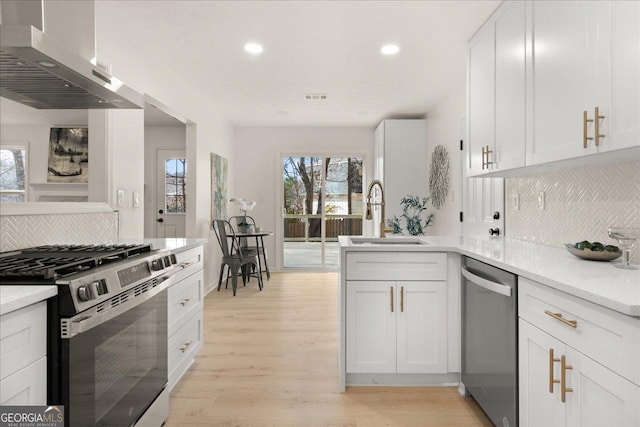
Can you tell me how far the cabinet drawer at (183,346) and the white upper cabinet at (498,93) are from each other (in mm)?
2212

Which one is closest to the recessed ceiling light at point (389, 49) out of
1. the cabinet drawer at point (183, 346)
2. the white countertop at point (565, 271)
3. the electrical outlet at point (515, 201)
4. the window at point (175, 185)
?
the electrical outlet at point (515, 201)

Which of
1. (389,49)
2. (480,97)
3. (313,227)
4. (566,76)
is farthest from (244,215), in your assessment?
(566,76)

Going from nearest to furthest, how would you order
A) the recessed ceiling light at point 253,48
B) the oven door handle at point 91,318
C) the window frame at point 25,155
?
the oven door handle at point 91,318 < the window frame at point 25,155 < the recessed ceiling light at point 253,48

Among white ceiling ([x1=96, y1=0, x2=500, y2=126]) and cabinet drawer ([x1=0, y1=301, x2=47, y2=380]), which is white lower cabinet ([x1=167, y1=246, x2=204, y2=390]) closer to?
cabinet drawer ([x1=0, y1=301, x2=47, y2=380])

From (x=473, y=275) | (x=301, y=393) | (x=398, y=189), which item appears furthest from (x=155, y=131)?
(x=473, y=275)

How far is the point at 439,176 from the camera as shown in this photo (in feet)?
15.6

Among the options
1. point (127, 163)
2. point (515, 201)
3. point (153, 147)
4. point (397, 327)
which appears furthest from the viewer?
point (153, 147)

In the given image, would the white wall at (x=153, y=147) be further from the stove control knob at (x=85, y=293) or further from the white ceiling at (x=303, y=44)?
the stove control knob at (x=85, y=293)

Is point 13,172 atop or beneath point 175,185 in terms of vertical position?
beneath

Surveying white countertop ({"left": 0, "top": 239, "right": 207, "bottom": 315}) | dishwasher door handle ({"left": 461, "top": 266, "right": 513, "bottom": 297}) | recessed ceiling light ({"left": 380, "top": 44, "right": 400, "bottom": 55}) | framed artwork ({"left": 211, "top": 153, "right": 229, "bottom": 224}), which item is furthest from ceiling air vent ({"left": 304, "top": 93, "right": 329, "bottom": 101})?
white countertop ({"left": 0, "top": 239, "right": 207, "bottom": 315})

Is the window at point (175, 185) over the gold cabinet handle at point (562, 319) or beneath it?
over

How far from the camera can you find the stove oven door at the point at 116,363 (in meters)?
1.20

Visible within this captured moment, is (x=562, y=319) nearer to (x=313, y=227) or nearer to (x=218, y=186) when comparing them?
(x=218, y=186)

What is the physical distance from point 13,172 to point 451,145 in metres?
4.00
